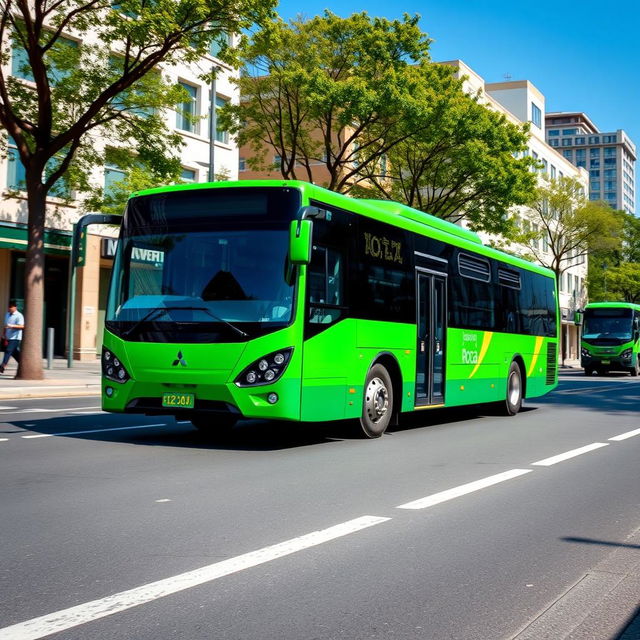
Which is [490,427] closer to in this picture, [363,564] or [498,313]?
[498,313]

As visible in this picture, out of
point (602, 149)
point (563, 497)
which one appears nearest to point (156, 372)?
point (563, 497)

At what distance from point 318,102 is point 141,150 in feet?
20.8

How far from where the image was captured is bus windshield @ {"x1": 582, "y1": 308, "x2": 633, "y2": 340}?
42938mm

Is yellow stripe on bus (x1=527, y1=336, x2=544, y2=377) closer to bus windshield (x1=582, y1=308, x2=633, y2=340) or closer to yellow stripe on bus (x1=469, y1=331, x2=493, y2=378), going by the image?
yellow stripe on bus (x1=469, y1=331, x2=493, y2=378)

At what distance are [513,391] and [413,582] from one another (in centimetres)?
1275

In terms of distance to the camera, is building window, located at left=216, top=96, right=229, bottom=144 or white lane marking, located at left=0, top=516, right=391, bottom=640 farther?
building window, located at left=216, top=96, right=229, bottom=144

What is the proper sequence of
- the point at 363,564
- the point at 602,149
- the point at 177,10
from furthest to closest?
the point at 602,149
the point at 177,10
the point at 363,564

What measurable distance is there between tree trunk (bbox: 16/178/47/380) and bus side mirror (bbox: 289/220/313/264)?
1230 cm

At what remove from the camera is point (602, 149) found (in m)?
200

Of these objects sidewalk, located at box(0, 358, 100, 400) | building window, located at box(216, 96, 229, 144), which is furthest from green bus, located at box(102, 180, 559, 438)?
building window, located at box(216, 96, 229, 144)

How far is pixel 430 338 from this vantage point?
13.1 meters

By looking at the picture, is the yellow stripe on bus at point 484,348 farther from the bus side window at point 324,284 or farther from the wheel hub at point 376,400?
the bus side window at point 324,284

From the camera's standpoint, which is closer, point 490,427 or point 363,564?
point 363,564

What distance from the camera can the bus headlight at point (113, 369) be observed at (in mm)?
10297
